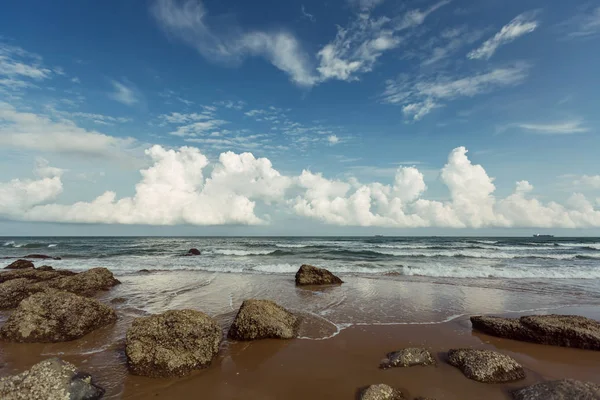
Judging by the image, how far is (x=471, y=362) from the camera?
5535mm

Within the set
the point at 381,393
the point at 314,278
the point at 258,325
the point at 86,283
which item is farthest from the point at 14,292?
the point at 381,393

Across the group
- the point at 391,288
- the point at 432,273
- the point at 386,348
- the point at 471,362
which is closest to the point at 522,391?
the point at 471,362

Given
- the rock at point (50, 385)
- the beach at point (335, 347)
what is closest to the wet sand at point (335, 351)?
the beach at point (335, 347)

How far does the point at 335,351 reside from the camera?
6594mm

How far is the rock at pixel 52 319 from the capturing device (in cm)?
703

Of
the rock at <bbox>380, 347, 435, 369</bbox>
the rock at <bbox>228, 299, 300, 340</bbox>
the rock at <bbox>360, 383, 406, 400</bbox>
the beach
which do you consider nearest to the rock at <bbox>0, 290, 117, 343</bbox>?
the beach

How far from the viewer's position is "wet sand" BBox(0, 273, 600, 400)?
5020mm

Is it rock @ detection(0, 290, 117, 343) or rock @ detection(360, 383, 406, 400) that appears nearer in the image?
rock @ detection(360, 383, 406, 400)

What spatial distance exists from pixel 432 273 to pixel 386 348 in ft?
47.9

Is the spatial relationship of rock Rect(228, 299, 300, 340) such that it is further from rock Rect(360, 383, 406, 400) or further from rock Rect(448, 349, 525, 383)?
rock Rect(448, 349, 525, 383)

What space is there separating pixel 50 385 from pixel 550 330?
9844mm

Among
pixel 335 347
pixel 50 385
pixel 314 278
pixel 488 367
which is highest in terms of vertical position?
pixel 50 385

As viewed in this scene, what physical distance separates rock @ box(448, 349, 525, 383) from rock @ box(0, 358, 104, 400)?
6.22 m

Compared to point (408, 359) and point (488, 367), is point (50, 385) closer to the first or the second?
point (408, 359)
